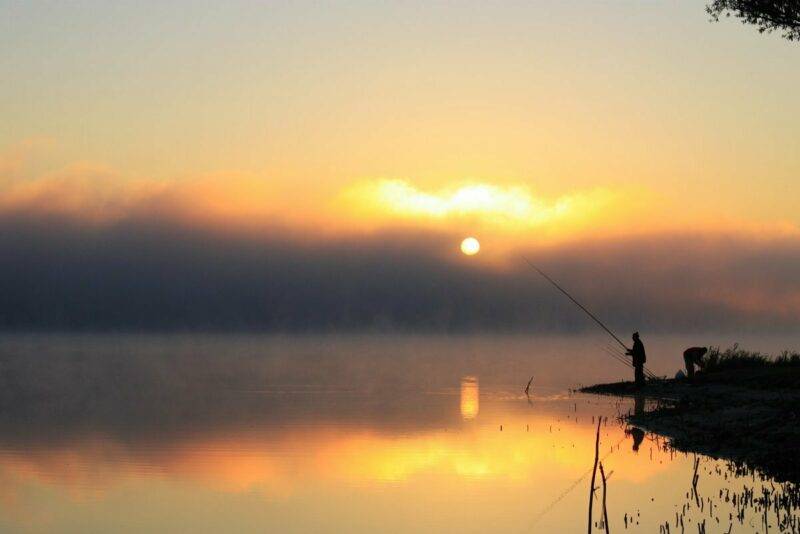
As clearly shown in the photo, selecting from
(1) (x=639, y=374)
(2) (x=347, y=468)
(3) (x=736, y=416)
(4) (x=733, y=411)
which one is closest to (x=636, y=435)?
(4) (x=733, y=411)

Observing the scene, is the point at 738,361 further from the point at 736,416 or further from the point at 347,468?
the point at 347,468

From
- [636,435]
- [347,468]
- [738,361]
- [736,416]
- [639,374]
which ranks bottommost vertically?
[347,468]

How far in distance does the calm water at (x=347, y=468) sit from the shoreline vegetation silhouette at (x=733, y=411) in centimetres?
92

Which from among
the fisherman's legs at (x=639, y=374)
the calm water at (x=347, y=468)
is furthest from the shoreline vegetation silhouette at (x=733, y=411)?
the calm water at (x=347, y=468)

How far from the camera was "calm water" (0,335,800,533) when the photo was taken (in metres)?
18.7

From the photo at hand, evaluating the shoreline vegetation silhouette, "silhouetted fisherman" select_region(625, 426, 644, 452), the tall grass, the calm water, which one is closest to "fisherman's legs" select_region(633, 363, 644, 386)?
the shoreline vegetation silhouette

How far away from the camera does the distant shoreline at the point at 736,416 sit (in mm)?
22234

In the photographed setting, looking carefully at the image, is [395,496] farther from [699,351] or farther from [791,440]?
[699,351]

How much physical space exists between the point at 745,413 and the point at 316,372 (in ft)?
152

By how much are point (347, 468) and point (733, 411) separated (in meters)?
11.2

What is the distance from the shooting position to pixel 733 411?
93.8ft

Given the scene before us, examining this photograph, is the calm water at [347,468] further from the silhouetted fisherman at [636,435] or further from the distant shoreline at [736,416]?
the distant shoreline at [736,416]

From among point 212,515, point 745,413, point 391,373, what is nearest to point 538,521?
point 212,515

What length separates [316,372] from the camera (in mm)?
71312
